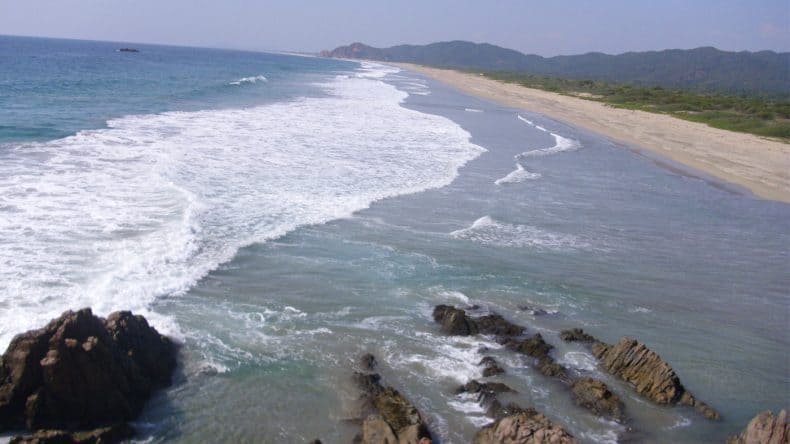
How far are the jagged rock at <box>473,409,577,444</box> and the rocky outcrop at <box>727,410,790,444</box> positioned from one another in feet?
7.56

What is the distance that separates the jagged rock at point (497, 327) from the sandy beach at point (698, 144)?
1923 cm

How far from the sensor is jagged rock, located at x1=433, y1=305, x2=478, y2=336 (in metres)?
10.4

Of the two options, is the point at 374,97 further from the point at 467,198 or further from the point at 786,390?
the point at 786,390

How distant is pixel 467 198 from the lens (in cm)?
1988

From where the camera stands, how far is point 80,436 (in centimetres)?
702

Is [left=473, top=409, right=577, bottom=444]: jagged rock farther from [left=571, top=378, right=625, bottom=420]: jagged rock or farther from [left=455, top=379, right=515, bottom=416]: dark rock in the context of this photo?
[left=571, top=378, right=625, bottom=420]: jagged rock

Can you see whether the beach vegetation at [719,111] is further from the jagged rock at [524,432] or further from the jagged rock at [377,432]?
the jagged rock at [377,432]

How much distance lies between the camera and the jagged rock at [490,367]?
9.20 m

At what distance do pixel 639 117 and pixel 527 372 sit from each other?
48.7 meters

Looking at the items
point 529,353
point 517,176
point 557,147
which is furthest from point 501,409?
point 557,147

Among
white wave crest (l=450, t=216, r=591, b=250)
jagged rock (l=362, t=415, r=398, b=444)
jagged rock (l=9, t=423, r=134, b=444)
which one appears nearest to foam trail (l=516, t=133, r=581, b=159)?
white wave crest (l=450, t=216, r=591, b=250)

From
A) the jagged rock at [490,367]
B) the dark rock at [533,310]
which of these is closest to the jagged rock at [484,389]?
the jagged rock at [490,367]

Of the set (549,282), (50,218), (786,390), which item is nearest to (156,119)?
(50,218)

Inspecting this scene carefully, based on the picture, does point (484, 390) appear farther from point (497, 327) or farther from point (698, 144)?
point (698, 144)
